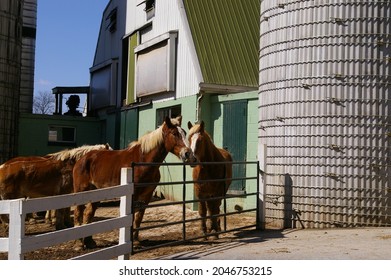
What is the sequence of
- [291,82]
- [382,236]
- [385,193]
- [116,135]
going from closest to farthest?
[382,236] → [385,193] → [291,82] → [116,135]

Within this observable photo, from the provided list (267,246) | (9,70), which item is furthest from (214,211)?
(9,70)

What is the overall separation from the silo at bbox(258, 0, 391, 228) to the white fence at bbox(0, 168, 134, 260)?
11.6 feet

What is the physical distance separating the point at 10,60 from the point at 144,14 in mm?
4809

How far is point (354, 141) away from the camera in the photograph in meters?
10.3

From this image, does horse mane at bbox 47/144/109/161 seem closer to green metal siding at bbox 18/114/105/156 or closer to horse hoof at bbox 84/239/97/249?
horse hoof at bbox 84/239/97/249

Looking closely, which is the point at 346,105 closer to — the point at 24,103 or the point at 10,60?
the point at 10,60

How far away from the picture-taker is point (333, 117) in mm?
10438

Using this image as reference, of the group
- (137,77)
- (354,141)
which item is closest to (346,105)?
(354,141)

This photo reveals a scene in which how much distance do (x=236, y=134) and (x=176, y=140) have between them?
5522 mm

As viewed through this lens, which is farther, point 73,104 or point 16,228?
point 73,104

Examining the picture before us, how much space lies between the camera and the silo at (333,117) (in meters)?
10.3

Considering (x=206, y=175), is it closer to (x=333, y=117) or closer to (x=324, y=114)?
(x=324, y=114)

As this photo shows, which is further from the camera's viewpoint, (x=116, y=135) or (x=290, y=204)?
(x=116, y=135)

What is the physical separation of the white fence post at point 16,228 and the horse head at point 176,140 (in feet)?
12.8
